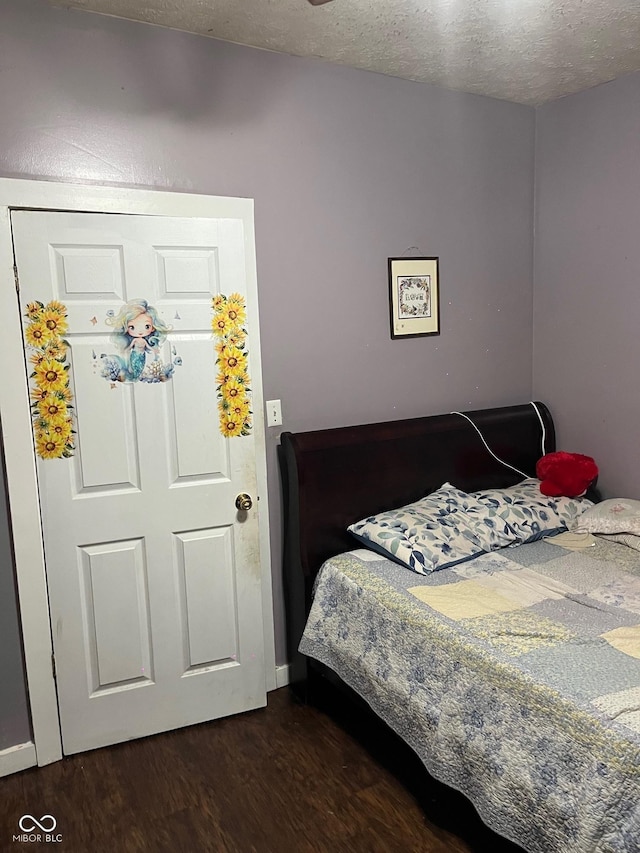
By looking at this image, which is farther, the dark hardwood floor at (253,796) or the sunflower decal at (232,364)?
the sunflower decal at (232,364)

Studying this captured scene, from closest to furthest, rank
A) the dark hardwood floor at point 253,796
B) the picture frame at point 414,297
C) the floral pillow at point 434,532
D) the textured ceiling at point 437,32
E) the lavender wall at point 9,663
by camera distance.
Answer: the dark hardwood floor at point 253,796 → the textured ceiling at point 437,32 → the lavender wall at point 9,663 → the floral pillow at point 434,532 → the picture frame at point 414,297

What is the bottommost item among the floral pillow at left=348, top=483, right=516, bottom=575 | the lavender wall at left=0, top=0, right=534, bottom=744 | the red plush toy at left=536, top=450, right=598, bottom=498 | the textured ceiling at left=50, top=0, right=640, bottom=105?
the floral pillow at left=348, top=483, right=516, bottom=575

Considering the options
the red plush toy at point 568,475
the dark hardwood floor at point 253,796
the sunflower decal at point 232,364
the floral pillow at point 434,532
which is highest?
the sunflower decal at point 232,364

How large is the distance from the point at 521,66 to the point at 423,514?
1.84m

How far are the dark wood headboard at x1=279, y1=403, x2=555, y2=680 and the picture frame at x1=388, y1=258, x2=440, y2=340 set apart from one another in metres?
0.41

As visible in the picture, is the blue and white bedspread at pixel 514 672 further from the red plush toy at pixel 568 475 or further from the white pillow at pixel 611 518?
the red plush toy at pixel 568 475

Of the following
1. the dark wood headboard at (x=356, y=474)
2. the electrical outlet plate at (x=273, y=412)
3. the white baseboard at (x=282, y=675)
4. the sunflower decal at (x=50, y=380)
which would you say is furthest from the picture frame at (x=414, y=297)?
the white baseboard at (x=282, y=675)

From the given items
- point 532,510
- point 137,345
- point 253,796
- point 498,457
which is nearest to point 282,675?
point 253,796

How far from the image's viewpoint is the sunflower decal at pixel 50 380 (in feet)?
7.41

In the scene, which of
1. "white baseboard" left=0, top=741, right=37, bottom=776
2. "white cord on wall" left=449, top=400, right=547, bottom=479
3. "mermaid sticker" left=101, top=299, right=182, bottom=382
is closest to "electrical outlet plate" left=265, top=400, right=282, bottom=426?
"mermaid sticker" left=101, top=299, right=182, bottom=382

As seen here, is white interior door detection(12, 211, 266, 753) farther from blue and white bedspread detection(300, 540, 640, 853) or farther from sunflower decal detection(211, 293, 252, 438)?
blue and white bedspread detection(300, 540, 640, 853)

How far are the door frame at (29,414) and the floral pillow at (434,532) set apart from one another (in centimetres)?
117

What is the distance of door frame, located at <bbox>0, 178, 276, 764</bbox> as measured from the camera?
2193 millimetres

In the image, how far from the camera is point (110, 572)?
246 cm
